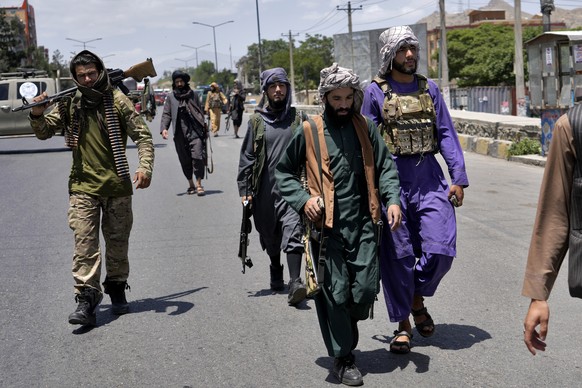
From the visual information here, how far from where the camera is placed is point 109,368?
17.1ft

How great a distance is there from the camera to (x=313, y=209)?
4656 mm

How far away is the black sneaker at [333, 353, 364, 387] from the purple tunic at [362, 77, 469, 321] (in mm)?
491

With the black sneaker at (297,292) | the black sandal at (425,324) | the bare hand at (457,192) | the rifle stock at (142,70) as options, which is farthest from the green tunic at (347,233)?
the rifle stock at (142,70)

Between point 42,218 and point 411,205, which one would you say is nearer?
point 411,205

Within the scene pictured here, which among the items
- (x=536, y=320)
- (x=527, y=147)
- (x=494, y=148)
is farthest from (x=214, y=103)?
(x=536, y=320)

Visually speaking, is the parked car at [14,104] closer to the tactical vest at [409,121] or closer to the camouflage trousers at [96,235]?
the camouflage trousers at [96,235]

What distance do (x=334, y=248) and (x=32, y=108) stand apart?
8.61 feet

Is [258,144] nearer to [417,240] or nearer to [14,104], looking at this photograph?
[417,240]

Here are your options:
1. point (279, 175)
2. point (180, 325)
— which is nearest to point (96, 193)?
point (180, 325)

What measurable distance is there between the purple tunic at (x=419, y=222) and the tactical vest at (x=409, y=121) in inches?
1.9

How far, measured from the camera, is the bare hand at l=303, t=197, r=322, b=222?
4.65 metres

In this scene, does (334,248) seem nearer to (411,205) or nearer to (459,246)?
(411,205)

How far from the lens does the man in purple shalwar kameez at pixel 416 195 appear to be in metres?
5.19

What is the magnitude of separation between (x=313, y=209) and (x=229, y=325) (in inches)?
69.9
